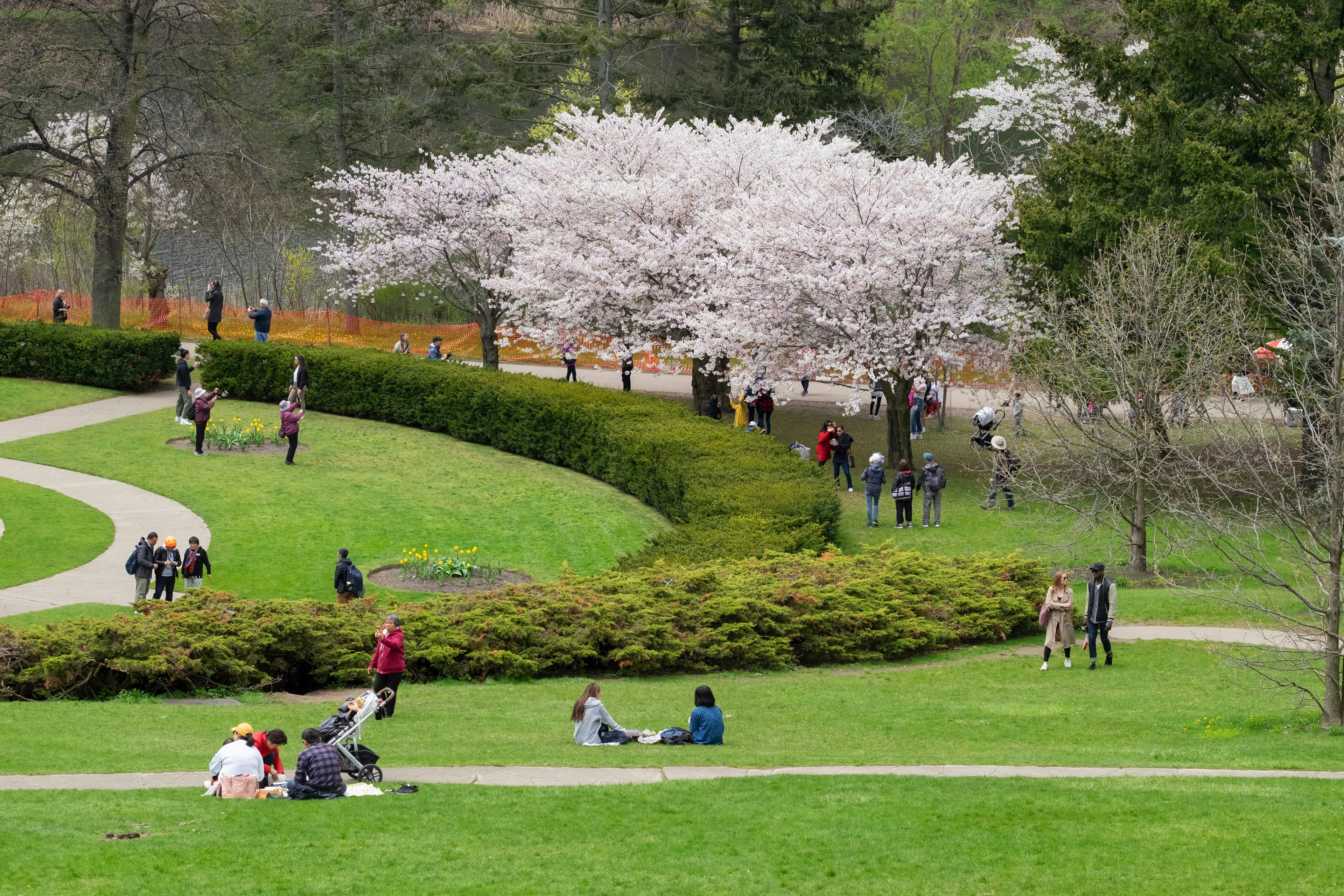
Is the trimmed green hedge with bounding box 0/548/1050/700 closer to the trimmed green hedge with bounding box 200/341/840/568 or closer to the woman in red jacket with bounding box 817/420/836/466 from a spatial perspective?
the trimmed green hedge with bounding box 200/341/840/568

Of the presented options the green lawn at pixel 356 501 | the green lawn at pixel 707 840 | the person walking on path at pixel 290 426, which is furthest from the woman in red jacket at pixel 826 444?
the green lawn at pixel 707 840

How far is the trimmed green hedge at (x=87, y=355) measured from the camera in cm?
3819

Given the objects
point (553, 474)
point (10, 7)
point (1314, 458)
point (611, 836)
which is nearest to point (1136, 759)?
point (611, 836)

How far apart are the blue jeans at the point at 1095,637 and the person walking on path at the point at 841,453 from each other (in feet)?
43.4

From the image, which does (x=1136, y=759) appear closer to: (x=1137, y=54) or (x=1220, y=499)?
(x=1220, y=499)

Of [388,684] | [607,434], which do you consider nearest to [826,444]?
[607,434]

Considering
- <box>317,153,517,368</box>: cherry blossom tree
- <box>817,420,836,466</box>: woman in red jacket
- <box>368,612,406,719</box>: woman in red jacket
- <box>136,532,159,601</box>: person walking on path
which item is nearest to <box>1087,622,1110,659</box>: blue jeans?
<box>368,612,406,719</box>: woman in red jacket

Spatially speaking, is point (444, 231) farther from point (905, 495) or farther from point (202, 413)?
point (905, 495)

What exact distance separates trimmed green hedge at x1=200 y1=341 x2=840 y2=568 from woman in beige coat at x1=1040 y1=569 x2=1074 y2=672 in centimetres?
495

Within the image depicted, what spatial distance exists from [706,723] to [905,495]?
14.6 m

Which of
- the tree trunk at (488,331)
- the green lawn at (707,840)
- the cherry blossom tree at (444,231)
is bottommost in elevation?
the green lawn at (707,840)

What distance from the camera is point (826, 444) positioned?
104 ft

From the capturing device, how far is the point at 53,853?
9.73 m

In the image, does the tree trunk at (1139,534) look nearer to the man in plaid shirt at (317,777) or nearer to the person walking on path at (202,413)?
the man in plaid shirt at (317,777)
